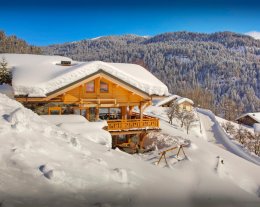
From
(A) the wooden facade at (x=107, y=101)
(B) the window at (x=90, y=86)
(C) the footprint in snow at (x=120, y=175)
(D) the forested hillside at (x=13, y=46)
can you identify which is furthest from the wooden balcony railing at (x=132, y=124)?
(D) the forested hillside at (x=13, y=46)

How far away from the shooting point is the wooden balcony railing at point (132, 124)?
2005 cm

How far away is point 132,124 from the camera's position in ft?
67.5

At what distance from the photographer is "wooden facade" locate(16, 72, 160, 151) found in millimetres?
19884

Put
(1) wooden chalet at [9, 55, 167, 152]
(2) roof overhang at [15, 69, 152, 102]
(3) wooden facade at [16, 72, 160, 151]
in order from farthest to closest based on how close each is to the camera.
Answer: (3) wooden facade at [16, 72, 160, 151] < (1) wooden chalet at [9, 55, 167, 152] < (2) roof overhang at [15, 69, 152, 102]

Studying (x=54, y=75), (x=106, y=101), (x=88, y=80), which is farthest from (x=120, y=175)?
(x=106, y=101)

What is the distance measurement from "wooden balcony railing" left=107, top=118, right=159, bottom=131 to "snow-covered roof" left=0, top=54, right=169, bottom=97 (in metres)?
1.81

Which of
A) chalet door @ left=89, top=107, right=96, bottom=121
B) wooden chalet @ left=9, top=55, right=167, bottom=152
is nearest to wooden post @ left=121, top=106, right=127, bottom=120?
wooden chalet @ left=9, top=55, right=167, bottom=152

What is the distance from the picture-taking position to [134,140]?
21719 millimetres

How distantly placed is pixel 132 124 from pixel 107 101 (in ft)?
7.17

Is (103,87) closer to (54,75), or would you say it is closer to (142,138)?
(54,75)

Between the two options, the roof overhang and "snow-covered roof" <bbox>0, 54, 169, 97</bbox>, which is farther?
the roof overhang

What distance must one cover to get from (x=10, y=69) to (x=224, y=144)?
23.9 metres

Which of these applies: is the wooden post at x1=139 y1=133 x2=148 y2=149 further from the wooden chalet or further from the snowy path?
the snowy path

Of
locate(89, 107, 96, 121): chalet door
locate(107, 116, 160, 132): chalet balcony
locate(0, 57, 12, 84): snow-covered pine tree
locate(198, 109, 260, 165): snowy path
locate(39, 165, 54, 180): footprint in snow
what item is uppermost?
locate(0, 57, 12, 84): snow-covered pine tree
